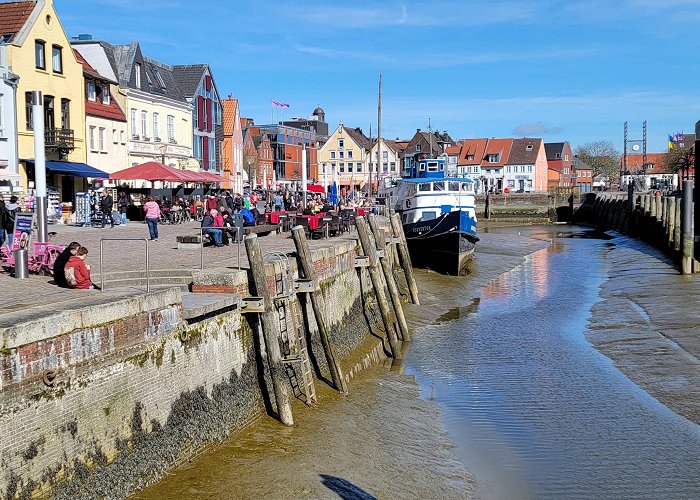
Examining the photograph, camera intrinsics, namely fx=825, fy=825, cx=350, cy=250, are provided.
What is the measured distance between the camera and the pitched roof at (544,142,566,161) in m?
140

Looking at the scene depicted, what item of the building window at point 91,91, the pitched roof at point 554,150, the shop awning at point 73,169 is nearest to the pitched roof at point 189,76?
the building window at point 91,91

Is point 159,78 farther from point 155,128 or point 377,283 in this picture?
point 377,283

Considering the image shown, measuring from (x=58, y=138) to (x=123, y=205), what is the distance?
4219mm

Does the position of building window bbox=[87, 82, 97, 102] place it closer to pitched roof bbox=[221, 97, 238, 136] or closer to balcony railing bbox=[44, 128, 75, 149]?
balcony railing bbox=[44, 128, 75, 149]

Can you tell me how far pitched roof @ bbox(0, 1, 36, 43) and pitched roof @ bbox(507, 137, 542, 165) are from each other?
97.9m

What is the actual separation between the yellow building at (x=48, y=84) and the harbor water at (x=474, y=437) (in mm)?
21074

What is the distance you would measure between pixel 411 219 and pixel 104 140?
1616cm

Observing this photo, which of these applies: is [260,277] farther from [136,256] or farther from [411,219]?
[411,219]

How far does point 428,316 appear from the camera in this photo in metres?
22.7

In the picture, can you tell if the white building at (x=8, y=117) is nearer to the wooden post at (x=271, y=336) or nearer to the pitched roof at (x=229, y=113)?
the wooden post at (x=271, y=336)

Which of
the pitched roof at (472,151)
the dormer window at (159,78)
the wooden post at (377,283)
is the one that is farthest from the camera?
the pitched roof at (472,151)

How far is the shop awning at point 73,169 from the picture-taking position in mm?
33900

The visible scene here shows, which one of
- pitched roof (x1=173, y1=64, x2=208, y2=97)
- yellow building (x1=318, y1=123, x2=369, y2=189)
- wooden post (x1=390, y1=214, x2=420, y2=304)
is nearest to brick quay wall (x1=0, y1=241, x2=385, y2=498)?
wooden post (x1=390, y1=214, x2=420, y2=304)

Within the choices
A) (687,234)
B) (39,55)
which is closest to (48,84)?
(39,55)
